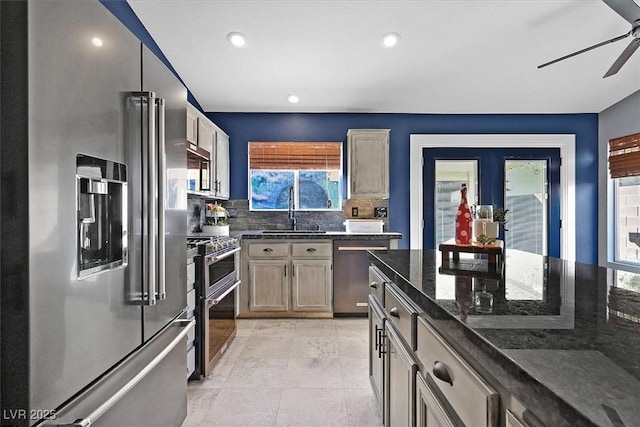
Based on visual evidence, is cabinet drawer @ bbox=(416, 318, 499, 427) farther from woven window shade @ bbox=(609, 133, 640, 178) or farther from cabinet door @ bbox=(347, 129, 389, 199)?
woven window shade @ bbox=(609, 133, 640, 178)

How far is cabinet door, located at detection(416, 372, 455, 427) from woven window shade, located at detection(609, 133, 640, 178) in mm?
4527

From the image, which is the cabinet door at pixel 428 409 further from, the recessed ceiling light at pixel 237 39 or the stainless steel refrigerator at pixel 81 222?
the recessed ceiling light at pixel 237 39

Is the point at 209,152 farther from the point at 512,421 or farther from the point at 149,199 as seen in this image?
the point at 512,421

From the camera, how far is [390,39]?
9.70ft

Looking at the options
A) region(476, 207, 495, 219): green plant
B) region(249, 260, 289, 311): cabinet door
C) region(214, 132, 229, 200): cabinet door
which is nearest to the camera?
region(476, 207, 495, 219): green plant

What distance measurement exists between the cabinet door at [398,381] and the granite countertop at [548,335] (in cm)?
25

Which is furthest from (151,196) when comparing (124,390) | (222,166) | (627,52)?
(627,52)

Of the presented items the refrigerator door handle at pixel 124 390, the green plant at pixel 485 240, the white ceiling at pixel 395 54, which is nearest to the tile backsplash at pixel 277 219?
the white ceiling at pixel 395 54

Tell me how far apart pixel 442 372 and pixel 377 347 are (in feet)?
3.21

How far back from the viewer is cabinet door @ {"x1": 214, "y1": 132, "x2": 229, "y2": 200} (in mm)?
3789

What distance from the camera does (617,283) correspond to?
3.63 feet

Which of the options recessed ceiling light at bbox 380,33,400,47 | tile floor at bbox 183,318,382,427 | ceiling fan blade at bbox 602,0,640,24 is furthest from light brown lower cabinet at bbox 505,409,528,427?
recessed ceiling light at bbox 380,33,400,47

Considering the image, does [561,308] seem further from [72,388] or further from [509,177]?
[509,177]

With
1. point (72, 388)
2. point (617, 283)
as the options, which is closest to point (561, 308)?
point (617, 283)
